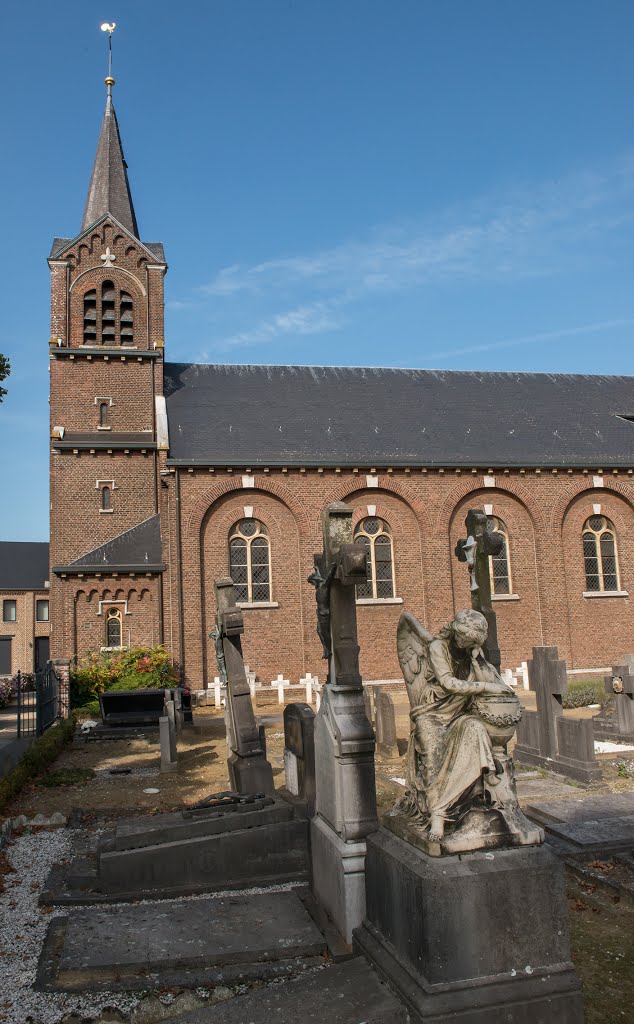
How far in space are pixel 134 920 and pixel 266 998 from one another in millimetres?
2038

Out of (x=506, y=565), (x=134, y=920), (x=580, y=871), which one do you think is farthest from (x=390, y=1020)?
(x=506, y=565)

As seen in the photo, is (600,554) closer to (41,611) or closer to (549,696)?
(549,696)

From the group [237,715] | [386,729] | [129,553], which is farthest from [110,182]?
[237,715]

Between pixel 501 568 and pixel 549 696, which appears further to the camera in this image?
pixel 501 568

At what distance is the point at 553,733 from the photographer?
11242 millimetres

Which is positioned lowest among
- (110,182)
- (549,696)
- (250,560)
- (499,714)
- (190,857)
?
(190,857)

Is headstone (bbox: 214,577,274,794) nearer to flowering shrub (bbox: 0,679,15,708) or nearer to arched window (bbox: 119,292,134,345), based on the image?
arched window (bbox: 119,292,134,345)

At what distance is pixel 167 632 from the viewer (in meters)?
20.7

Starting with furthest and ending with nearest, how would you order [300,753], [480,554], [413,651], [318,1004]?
[480,554] < [300,753] < [413,651] < [318,1004]

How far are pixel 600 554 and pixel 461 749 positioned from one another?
2129cm

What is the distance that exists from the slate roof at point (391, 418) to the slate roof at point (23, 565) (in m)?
16.7

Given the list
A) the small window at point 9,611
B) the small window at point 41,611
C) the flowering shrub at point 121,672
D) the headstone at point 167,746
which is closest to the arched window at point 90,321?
the flowering shrub at point 121,672

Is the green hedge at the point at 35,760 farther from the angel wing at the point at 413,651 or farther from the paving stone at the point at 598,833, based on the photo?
the angel wing at the point at 413,651

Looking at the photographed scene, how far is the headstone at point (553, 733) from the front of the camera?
1052cm
